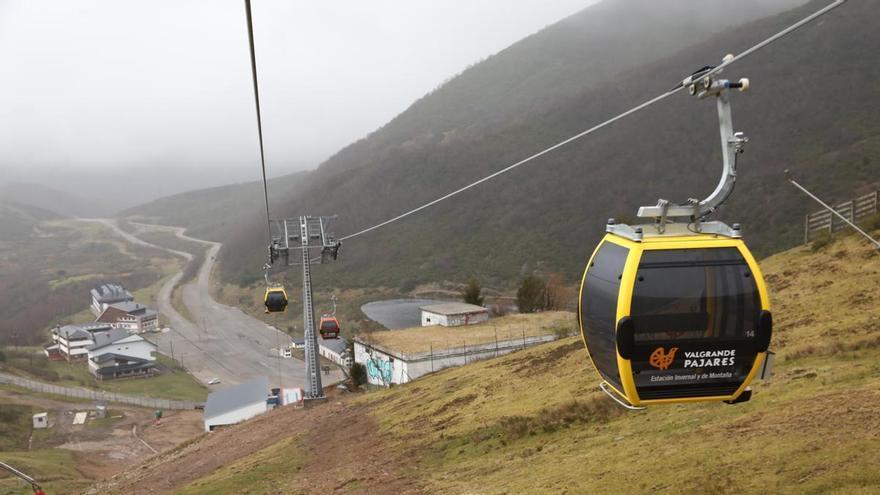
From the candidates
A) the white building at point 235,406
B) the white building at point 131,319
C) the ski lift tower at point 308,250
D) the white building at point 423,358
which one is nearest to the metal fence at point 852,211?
the white building at point 423,358

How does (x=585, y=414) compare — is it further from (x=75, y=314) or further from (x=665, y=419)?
(x=75, y=314)

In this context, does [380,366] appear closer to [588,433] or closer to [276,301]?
[276,301]

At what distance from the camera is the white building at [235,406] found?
4538 centimetres

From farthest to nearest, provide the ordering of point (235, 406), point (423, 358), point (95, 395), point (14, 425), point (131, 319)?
point (131, 319)
point (95, 395)
point (14, 425)
point (235, 406)
point (423, 358)

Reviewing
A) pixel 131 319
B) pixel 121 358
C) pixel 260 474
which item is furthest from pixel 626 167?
pixel 260 474

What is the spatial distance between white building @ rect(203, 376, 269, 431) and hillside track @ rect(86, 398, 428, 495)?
1666 centimetres

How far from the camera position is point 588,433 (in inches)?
547

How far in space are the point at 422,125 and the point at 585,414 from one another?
171 metres

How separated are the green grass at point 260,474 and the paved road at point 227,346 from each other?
36992 mm

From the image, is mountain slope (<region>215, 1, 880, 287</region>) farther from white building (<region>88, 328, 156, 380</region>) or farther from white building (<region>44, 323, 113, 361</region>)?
white building (<region>44, 323, 113, 361</region>)

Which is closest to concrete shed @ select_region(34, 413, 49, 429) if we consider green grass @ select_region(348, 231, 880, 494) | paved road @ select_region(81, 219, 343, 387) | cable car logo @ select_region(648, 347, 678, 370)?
paved road @ select_region(81, 219, 343, 387)

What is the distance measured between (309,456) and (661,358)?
13979 millimetres

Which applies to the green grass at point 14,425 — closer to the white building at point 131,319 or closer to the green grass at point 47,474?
the green grass at point 47,474

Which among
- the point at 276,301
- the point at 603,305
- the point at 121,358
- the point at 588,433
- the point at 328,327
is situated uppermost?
the point at 603,305
